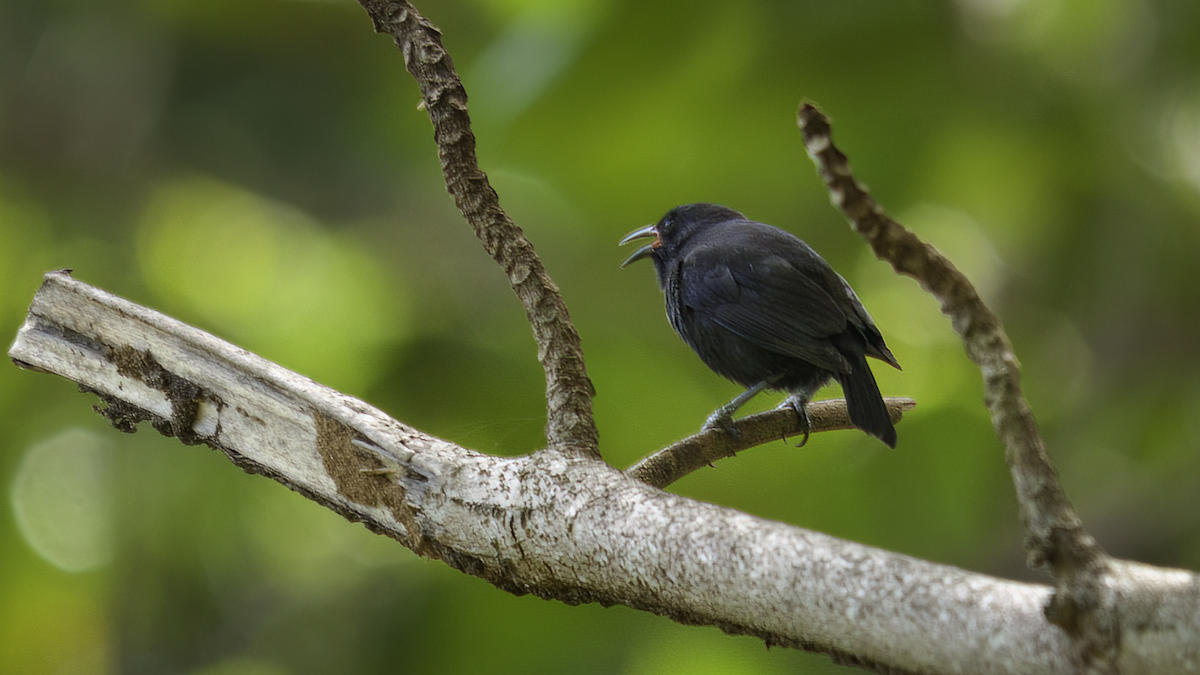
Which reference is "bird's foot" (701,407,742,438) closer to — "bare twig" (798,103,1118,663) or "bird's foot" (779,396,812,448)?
"bird's foot" (779,396,812,448)

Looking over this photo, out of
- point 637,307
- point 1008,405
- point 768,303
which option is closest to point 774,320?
point 768,303

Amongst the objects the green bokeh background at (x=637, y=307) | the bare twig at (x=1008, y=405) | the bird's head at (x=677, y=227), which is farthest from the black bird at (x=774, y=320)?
the green bokeh background at (x=637, y=307)

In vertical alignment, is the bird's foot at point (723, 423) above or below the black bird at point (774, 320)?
below

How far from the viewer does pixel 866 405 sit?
4.81 feet

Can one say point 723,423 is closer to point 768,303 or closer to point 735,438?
point 735,438

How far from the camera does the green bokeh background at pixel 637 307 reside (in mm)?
3715

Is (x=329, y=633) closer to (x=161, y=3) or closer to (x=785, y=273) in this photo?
(x=161, y=3)

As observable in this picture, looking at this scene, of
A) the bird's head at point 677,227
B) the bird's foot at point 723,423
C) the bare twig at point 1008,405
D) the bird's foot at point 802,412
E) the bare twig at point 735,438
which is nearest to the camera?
the bare twig at point 1008,405

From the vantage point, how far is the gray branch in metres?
→ 0.86

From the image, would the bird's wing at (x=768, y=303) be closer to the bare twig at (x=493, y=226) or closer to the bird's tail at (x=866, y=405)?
the bird's tail at (x=866, y=405)

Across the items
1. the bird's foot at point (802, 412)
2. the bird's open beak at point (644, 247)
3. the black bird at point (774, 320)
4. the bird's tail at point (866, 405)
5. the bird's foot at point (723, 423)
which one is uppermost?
the bird's open beak at point (644, 247)

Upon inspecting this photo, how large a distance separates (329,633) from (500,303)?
4.95ft

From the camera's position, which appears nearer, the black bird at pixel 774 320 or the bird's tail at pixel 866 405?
the bird's tail at pixel 866 405

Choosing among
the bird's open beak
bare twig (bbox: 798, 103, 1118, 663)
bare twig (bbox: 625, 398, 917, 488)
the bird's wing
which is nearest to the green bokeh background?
the bird's open beak
